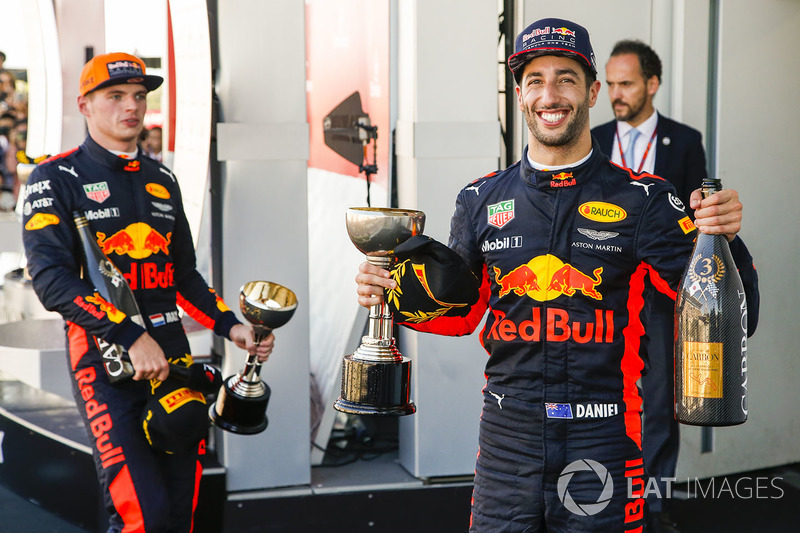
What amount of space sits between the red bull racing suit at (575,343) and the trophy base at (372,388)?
288mm

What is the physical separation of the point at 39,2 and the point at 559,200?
4.52 metres

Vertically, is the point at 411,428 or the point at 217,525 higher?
the point at 411,428

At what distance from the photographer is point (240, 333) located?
3.46m

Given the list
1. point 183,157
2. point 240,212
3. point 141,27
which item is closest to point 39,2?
point 141,27

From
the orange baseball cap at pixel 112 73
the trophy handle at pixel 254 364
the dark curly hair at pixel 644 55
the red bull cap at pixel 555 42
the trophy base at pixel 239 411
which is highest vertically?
the dark curly hair at pixel 644 55

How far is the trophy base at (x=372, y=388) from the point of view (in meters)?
2.27

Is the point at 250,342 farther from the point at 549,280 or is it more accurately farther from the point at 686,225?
the point at 686,225

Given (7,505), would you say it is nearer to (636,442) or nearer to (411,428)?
(411,428)

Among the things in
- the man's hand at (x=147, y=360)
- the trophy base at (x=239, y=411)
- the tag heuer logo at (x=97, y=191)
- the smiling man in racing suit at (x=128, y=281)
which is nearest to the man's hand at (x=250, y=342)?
the smiling man in racing suit at (x=128, y=281)

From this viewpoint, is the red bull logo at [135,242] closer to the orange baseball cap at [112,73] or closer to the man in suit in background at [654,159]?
the orange baseball cap at [112,73]

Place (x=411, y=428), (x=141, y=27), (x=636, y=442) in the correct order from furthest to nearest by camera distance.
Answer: (x=141, y=27)
(x=411, y=428)
(x=636, y=442)

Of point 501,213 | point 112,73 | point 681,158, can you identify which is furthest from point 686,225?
point 112,73

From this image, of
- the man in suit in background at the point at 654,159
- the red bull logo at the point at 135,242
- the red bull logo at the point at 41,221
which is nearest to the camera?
the red bull logo at the point at 41,221

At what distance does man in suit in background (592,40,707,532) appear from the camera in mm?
4129
